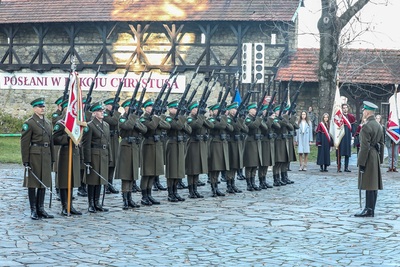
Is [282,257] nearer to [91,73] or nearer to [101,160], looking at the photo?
[101,160]

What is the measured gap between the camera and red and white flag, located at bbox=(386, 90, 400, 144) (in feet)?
75.8

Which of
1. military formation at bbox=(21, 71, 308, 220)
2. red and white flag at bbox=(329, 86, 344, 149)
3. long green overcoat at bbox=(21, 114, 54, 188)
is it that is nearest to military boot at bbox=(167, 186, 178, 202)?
military formation at bbox=(21, 71, 308, 220)

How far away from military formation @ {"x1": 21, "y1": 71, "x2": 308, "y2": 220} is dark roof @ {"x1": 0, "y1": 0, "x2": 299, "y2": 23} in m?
15.7

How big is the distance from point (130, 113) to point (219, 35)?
21.7 m

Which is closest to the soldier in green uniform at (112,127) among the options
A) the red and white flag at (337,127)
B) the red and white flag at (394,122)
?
the red and white flag at (337,127)

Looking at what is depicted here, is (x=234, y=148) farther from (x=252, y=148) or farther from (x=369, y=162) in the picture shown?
(x=369, y=162)

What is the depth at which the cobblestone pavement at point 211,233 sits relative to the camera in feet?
32.7

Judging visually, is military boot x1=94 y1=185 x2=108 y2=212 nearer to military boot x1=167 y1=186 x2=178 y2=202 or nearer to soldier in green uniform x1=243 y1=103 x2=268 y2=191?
military boot x1=167 y1=186 x2=178 y2=202

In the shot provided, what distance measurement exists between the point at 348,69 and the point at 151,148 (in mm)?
23658

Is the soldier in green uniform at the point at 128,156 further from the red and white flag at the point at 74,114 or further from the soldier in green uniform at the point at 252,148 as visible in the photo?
the soldier in green uniform at the point at 252,148

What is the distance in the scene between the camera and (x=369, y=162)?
45.3 feet

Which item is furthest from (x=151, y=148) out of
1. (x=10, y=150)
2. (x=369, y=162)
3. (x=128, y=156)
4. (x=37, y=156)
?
(x=10, y=150)

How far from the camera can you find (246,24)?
34.9m

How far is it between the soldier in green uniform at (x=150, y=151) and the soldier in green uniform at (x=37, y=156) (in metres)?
2.04
